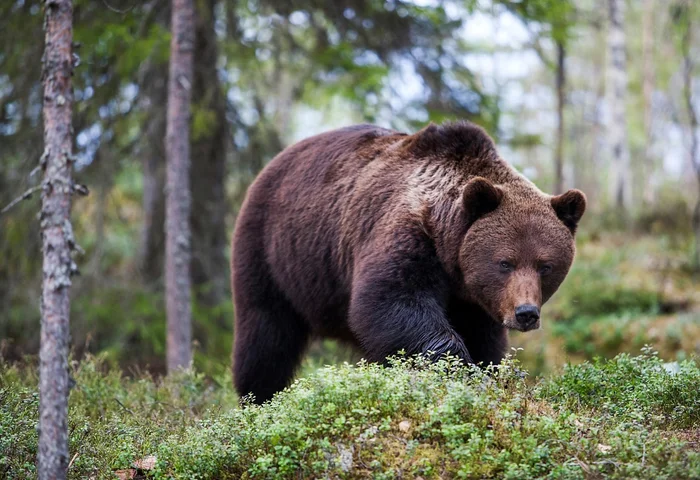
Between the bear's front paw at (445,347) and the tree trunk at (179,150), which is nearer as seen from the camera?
the bear's front paw at (445,347)

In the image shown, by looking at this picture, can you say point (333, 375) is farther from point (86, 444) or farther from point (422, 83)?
point (422, 83)

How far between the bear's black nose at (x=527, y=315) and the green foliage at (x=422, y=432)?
0.50 meters

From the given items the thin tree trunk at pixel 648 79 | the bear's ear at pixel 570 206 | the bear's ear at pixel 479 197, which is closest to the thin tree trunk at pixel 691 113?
the bear's ear at pixel 570 206

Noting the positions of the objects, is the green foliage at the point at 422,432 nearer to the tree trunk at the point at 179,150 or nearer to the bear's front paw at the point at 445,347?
the bear's front paw at the point at 445,347

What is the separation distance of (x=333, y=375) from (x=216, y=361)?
732cm

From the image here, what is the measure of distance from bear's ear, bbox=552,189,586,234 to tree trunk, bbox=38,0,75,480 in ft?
12.3

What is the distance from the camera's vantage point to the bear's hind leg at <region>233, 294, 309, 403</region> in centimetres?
729

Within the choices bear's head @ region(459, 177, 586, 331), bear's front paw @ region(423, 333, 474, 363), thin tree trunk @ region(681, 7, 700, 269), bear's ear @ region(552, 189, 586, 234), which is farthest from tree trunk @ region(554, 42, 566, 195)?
bear's front paw @ region(423, 333, 474, 363)

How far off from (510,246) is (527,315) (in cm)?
60

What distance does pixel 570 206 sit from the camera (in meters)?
6.09

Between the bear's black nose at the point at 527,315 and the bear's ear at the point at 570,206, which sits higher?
the bear's ear at the point at 570,206

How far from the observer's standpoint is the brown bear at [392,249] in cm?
575

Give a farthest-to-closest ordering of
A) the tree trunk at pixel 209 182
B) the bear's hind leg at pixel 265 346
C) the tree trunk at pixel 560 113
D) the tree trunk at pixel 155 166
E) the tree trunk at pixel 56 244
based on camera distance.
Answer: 1. the tree trunk at pixel 560 113
2. the tree trunk at pixel 209 182
3. the tree trunk at pixel 155 166
4. the bear's hind leg at pixel 265 346
5. the tree trunk at pixel 56 244

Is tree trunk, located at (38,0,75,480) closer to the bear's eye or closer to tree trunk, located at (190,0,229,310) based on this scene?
the bear's eye
